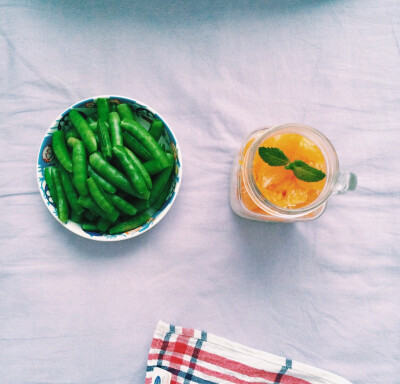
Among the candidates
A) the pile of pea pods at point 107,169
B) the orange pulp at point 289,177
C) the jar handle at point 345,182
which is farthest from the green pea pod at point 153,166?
the jar handle at point 345,182

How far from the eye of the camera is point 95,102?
34.4 inches

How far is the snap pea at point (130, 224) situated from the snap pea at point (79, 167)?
0.11 meters

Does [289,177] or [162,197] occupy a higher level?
[289,177]

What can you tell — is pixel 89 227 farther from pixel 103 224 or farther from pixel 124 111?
pixel 124 111

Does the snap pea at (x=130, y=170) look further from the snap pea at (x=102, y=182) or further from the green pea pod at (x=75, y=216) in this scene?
the green pea pod at (x=75, y=216)

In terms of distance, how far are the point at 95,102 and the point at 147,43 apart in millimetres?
215

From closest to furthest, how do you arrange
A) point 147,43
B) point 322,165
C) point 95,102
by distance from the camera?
1. point 322,165
2. point 95,102
3. point 147,43

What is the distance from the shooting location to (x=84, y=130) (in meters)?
0.85

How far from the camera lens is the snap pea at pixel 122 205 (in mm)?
852

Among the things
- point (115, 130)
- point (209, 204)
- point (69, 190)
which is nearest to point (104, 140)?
point (115, 130)

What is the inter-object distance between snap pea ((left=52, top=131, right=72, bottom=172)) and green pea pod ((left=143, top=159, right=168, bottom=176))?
16 centimetres

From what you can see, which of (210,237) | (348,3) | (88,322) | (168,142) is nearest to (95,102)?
(168,142)

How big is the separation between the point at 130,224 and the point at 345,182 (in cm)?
45

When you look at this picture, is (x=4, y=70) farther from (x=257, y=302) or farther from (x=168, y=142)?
(x=257, y=302)
